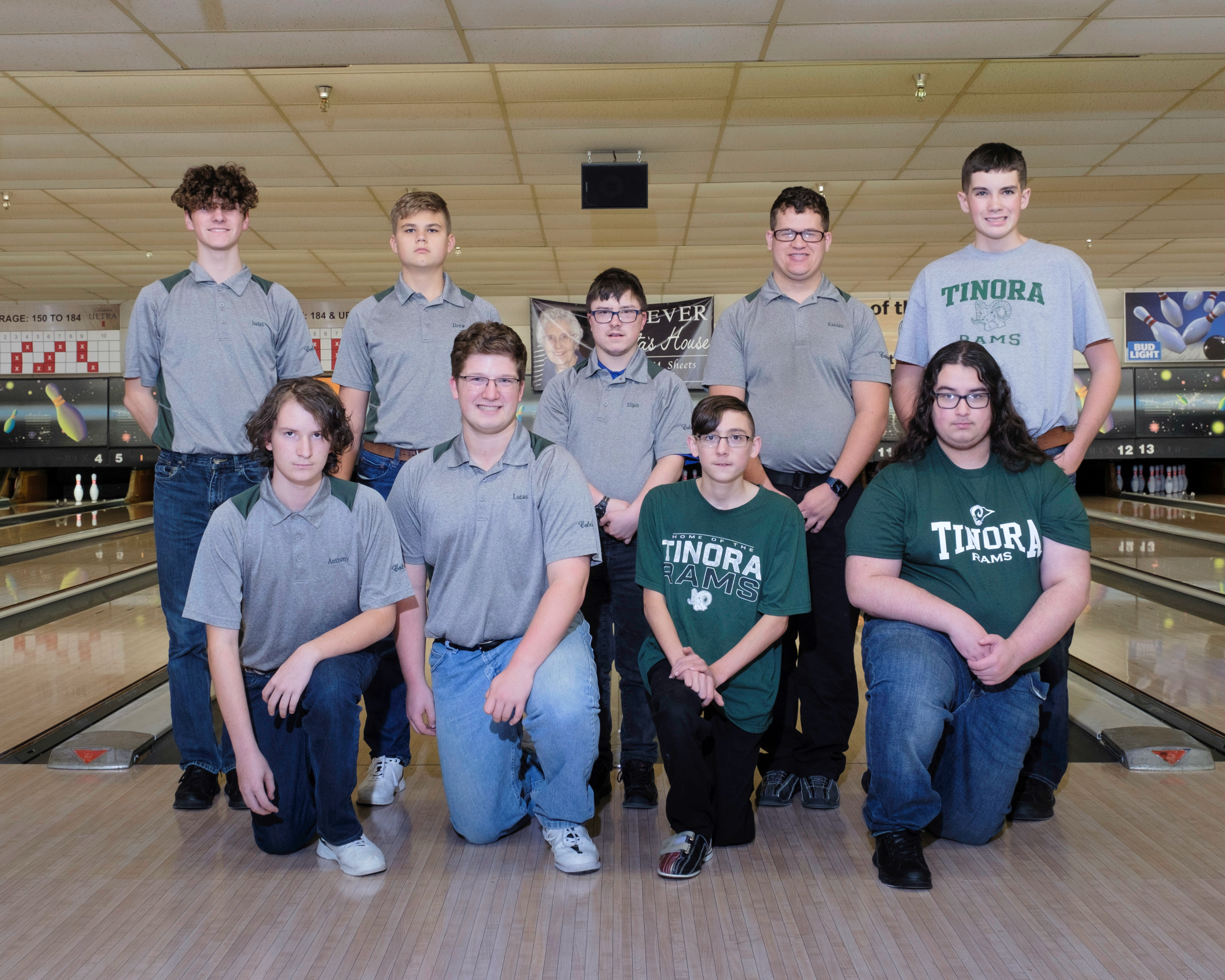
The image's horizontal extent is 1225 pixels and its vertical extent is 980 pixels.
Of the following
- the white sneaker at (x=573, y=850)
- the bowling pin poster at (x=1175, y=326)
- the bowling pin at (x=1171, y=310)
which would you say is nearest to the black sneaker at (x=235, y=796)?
the white sneaker at (x=573, y=850)

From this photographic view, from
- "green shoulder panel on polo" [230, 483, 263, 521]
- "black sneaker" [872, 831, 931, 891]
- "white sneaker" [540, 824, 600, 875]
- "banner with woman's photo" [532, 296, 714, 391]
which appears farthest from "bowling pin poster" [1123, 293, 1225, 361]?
"green shoulder panel on polo" [230, 483, 263, 521]

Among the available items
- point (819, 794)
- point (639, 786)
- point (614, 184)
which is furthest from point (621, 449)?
point (614, 184)

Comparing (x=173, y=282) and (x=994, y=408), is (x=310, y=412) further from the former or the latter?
(x=994, y=408)

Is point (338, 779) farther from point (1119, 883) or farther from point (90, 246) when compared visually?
point (90, 246)

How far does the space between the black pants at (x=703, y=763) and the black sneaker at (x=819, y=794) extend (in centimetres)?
20

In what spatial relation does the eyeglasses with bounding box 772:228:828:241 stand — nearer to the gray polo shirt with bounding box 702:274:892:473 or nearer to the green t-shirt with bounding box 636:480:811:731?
the gray polo shirt with bounding box 702:274:892:473

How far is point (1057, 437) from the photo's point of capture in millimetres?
2012

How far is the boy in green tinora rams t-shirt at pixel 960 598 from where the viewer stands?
1699 millimetres

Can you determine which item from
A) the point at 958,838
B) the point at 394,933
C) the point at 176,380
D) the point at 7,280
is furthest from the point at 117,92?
the point at 7,280

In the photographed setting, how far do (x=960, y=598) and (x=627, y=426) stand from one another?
80 centimetres

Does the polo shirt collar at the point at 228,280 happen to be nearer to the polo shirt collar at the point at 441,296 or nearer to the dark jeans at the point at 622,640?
the polo shirt collar at the point at 441,296

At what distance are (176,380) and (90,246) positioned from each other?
18.2 feet

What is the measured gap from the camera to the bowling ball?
29.3 ft

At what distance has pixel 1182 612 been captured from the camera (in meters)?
4.16
